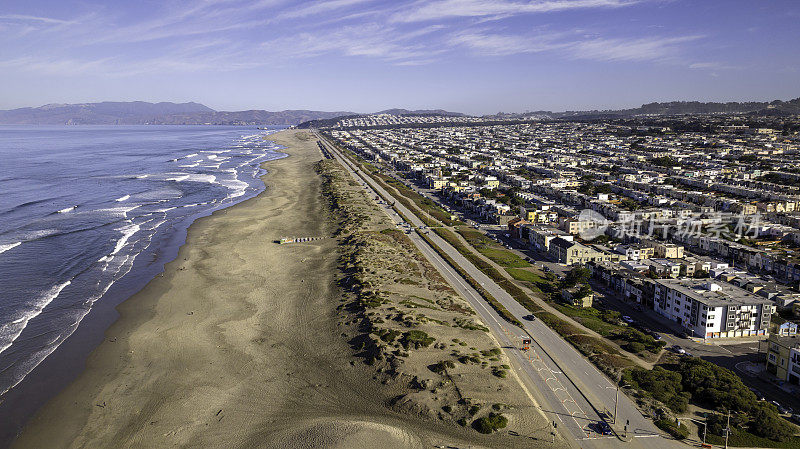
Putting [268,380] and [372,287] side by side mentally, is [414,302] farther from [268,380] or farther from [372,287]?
[268,380]

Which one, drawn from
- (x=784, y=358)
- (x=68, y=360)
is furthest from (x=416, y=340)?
(x=68, y=360)

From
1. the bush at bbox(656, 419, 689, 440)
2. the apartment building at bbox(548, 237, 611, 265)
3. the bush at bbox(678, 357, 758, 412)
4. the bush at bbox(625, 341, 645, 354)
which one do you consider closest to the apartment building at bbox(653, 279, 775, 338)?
the bush at bbox(625, 341, 645, 354)

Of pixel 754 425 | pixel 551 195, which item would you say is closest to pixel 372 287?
pixel 754 425

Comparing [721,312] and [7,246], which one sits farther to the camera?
[7,246]

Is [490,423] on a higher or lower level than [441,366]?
lower

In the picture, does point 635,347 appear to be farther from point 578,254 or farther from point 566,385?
point 578,254
